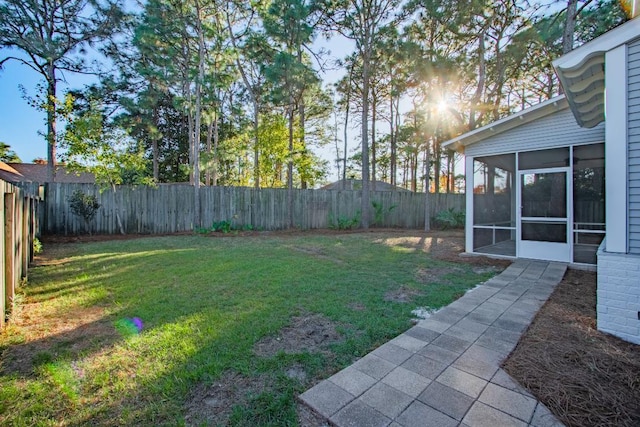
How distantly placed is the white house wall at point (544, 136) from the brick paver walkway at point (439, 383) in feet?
13.5

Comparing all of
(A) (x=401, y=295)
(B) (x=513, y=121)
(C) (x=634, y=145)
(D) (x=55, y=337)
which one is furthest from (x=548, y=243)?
(D) (x=55, y=337)

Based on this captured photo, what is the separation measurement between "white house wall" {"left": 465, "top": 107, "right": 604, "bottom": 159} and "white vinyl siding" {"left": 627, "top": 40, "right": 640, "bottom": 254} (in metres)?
2.88

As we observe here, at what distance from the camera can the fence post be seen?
8.85 ft

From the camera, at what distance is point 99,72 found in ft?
42.1

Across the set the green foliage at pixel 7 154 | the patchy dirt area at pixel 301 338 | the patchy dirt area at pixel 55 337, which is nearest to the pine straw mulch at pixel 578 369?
the patchy dirt area at pixel 301 338

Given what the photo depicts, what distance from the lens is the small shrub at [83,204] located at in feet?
26.9

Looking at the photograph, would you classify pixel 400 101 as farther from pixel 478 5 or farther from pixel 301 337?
pixel 301 337

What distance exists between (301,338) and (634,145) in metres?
3.55

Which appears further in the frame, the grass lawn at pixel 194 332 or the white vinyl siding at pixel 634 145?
the white vinyl siding at pixel 634 145

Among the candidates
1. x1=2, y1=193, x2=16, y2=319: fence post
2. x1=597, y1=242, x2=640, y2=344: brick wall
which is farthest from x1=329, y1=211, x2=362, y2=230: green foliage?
x1=2, y1=193, x2=16, y2=319: fence post

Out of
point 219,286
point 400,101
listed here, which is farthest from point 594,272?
point 400,101

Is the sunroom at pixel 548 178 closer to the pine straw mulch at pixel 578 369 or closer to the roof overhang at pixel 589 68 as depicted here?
the roof overhang at pixel 589 68

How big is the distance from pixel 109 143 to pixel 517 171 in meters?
11.0

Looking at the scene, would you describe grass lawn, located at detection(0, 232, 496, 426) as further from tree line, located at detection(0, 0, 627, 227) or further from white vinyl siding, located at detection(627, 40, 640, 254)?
tree line, located at detection(0, 0, 627, 227)
